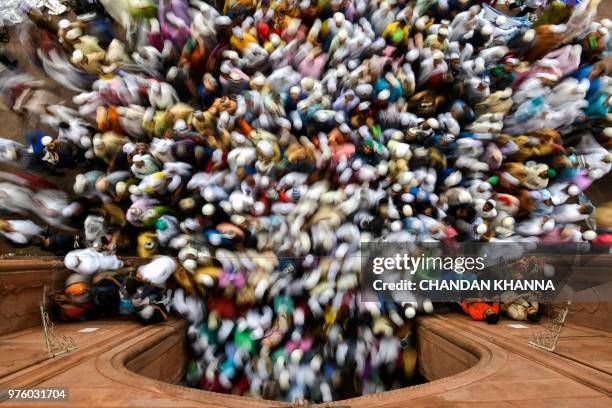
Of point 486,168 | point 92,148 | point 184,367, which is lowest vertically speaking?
point 184,367

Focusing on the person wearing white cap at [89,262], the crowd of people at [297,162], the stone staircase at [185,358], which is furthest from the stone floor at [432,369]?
A: the person wearing white cap at [89,262]

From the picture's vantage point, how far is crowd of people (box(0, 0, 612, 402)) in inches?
151

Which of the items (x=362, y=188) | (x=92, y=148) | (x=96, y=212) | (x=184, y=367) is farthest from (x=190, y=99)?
(x=184, y=367)

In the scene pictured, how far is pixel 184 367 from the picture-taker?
3.90 m

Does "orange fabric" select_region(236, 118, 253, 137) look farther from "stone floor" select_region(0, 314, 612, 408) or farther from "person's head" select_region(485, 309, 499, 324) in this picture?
"person's head" select_region(485, 309, 499, 324)

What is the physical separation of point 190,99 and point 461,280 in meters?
3.39

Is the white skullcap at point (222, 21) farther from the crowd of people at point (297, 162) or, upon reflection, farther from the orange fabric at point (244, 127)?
the orange fabric at point (244, 127)

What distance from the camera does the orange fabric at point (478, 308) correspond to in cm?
377

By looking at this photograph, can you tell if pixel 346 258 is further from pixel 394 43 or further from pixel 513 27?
pixel 513 27

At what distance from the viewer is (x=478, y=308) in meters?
3.84

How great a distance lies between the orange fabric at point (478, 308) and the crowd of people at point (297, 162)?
0.08 feet
